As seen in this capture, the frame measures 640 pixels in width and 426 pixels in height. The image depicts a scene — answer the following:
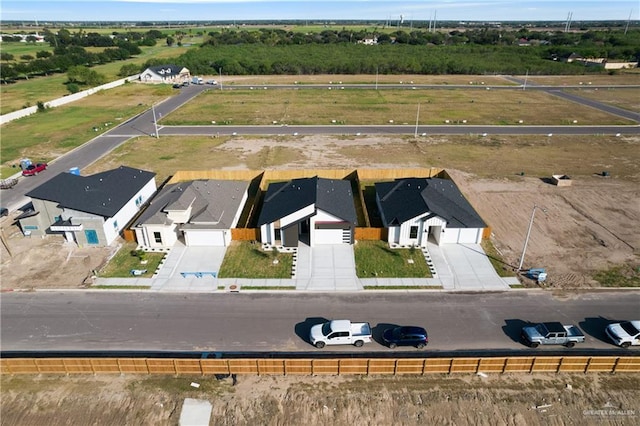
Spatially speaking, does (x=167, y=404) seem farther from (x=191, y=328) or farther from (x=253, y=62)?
(x=253, y=62)

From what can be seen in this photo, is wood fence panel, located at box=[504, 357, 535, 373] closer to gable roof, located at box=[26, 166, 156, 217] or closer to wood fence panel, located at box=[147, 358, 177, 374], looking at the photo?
wood fence panel, located at box=[147, 358, 177, 374]

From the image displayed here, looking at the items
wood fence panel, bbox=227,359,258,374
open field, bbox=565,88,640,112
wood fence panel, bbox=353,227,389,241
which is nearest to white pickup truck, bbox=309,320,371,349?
wood fence panel, bbox=227,359,258,374

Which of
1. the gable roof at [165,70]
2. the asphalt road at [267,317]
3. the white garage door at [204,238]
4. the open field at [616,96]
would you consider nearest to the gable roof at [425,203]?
the asphalt road at [267,317]

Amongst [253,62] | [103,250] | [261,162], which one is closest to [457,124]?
[261,162]

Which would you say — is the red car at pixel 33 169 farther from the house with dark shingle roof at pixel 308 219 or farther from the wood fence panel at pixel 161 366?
the wood fence panel at pixel 161 366

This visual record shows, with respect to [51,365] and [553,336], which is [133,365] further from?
[553,336]

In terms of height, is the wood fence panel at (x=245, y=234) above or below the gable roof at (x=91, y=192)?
below
